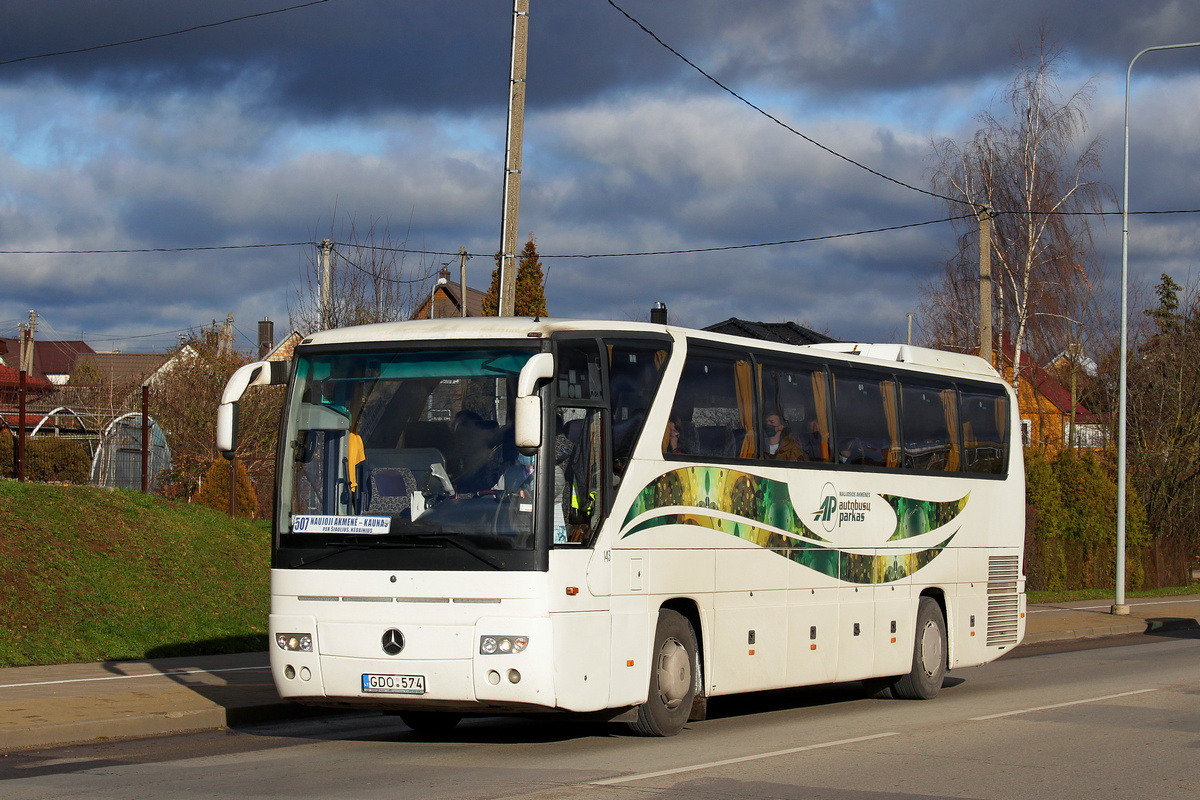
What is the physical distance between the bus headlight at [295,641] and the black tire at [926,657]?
23.4 feet

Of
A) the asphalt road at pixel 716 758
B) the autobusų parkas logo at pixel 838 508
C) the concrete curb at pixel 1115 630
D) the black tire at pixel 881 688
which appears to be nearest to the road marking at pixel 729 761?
the asphalt road at pixel 716 758

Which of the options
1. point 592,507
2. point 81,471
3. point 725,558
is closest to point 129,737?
point 592,507

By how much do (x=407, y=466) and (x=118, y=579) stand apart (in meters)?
9.78

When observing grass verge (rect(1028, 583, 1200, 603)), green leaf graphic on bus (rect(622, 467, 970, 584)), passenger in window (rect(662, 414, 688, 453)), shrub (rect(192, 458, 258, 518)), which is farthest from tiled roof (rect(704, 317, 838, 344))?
grass verge (rect(1028, 583, 1200, 603))

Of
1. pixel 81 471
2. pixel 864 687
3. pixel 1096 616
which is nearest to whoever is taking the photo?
pixel 864 687

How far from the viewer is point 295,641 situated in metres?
10.4

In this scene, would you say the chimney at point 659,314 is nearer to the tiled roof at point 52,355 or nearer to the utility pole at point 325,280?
the utility pole at point 325,280

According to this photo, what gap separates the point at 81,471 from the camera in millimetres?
29438

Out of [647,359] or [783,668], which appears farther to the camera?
[783,668]

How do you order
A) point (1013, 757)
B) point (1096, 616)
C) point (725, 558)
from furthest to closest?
point (1096, 616), point (725, 558), point (1013, 757)

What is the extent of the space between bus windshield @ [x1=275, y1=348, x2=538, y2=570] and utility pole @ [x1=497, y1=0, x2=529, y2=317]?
5750 mm

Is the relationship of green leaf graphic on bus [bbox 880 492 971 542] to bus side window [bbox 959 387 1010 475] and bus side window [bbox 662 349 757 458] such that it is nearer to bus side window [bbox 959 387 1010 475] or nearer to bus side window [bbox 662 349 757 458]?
bus side window [bbox 959 387 1010 475]

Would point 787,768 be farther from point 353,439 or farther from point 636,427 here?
point 353,439

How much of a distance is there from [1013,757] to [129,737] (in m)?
7.04
